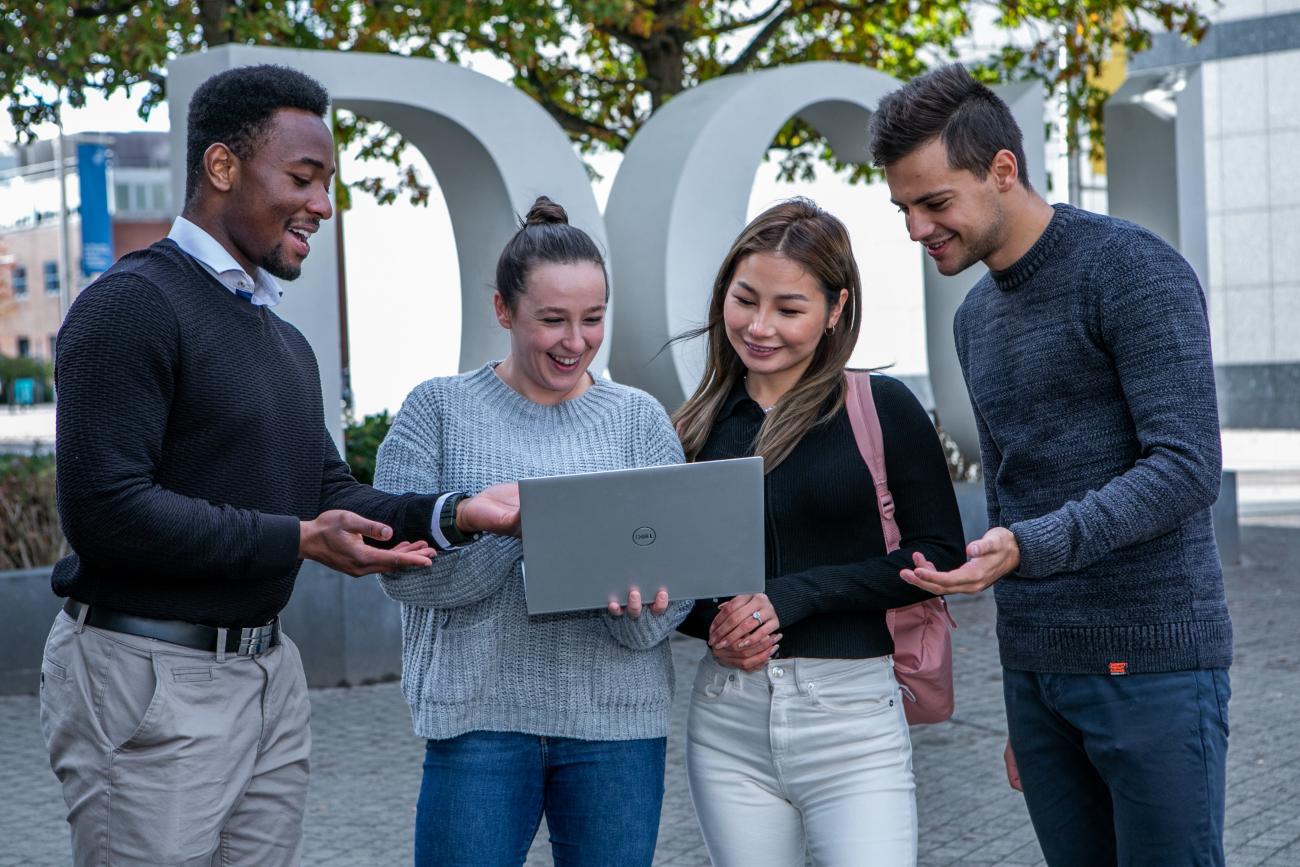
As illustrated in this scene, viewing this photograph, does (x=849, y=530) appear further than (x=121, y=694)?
Yes

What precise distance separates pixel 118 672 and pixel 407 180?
1127 centimetres

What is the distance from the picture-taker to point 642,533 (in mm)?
2719

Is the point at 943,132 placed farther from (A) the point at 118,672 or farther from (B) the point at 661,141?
(B) the point at 661,141

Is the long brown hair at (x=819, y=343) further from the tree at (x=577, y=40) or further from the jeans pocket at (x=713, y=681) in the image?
the tree at (x=577, y=40)

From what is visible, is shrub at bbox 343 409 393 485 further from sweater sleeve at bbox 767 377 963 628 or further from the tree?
sweater sleeve at bbox 767 377 963 628

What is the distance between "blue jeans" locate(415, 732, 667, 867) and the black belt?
0.45 m

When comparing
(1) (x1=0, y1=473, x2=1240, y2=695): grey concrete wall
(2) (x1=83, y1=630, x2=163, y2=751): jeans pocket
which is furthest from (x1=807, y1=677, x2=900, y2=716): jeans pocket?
(1) (x1=0, y1=473, x2=1240, y2=695): grey concrete wall

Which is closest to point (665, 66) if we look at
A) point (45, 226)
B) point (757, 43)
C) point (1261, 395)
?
point (757, 43)

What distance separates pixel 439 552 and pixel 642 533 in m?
0.45

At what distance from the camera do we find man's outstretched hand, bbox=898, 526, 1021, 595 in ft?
8.94

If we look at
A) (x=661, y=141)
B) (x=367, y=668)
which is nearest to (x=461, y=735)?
(x=367, y=668)

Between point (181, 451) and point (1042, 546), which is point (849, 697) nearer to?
point (1042, 546)

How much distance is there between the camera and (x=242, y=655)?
9.37 feet

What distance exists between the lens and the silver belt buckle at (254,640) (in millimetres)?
2854
